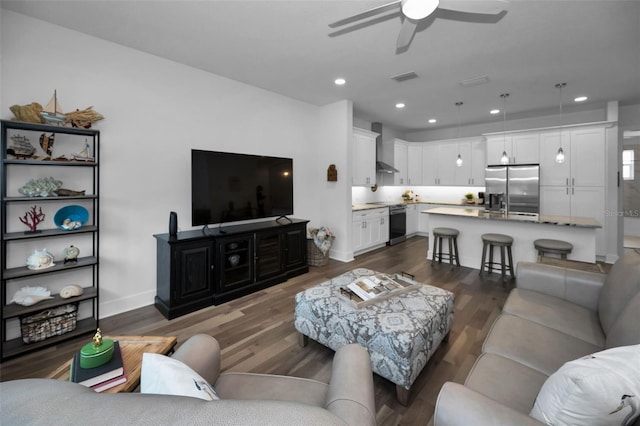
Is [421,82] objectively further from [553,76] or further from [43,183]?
[43,183]

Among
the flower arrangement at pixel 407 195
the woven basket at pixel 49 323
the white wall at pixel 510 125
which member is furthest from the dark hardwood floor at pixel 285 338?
the white wall at pixel 510 125

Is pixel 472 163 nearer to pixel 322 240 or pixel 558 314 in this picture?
pixel 322 240

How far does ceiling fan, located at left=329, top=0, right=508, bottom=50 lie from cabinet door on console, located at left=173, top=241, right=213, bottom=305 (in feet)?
8.54

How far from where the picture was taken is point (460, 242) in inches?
194

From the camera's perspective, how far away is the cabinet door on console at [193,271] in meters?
3.04

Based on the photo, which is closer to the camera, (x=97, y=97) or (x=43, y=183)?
(x=43, y=183)

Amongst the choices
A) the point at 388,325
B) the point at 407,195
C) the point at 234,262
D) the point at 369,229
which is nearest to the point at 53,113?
the point at 234,262

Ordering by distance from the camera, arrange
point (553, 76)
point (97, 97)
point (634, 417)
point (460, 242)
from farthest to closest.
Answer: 1. point (460, 242)
2. point (553, 76)
3. point (97, 97)
4. point (634, 417)

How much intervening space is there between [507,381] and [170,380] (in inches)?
58.4

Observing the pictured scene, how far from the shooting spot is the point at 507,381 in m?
1.33

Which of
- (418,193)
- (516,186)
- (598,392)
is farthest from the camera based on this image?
(418,193)

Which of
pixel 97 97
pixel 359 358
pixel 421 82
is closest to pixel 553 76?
pixel 421 82

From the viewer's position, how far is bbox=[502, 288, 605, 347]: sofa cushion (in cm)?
174

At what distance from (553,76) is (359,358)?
485cm
